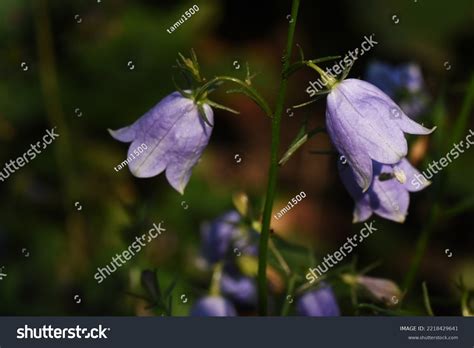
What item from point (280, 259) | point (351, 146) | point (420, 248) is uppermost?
point (351, 146)

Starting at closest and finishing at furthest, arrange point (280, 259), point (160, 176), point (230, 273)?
point (280, 259) → point (230, 273) → point (160, 176)

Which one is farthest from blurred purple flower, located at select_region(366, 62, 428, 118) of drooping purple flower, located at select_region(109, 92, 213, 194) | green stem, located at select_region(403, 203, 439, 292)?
drooping purple flower, located at select_region(109, 92, 213, 194)

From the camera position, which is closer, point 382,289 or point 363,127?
point 363,127

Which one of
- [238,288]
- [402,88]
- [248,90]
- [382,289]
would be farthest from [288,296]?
[402,88]

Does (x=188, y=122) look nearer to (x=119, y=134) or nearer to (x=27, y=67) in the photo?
(x=119, y=134)

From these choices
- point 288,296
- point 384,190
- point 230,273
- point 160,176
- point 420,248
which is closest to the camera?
point 384,190

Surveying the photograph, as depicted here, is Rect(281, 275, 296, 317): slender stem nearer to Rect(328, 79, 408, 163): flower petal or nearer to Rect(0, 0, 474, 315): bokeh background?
Rect(328, 79, 408, 163): flower petal

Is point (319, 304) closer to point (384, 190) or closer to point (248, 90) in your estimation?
point (384, 190)
